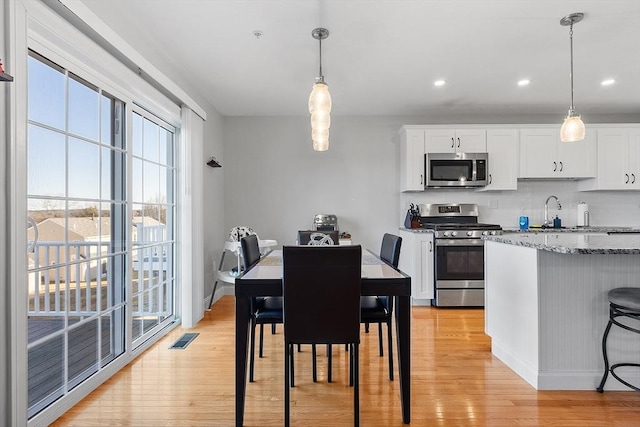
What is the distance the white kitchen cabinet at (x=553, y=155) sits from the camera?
4355mm

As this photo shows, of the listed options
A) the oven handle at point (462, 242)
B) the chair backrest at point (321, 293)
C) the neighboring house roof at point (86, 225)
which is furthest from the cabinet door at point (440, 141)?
the neighboring house roof at point (86, 225)

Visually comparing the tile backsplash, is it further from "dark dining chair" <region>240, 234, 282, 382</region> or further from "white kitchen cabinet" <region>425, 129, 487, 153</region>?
"dark dining chair" <region>240, 234, 282, 382</region>

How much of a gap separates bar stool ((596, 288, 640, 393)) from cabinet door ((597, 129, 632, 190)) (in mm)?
2996

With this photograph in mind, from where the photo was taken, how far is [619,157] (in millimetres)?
4352

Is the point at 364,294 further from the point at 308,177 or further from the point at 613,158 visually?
the point at 613,158

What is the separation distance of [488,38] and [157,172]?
2962mm

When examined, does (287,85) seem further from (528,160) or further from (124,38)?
(528,160)

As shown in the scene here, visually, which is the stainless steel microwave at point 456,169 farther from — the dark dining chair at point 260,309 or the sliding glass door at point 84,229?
the sliding glass door at point 84,229

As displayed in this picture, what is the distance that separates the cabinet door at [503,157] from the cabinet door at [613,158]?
1.02 metres

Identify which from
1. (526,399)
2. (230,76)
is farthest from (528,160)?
(230,76)

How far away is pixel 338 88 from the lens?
12.4 ft

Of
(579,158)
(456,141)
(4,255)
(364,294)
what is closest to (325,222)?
(456,141)

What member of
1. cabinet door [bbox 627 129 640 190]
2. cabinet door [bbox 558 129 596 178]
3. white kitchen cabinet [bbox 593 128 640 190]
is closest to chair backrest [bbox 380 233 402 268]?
cabinet door [bbox 558 129 596 178]

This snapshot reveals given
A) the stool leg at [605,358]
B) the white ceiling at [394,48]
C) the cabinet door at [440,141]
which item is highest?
the white ceiling at [394,48]
